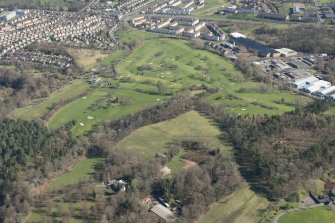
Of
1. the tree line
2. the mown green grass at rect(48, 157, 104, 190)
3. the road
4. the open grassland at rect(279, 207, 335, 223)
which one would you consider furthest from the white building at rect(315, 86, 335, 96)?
the road

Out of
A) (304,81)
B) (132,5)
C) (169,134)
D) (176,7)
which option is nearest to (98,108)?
(169,134)

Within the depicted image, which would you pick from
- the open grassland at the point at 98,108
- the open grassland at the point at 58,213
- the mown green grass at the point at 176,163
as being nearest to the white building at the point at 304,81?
the open grassland at the point at 98,108

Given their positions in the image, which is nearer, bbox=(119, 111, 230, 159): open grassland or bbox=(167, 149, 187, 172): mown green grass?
bbox=(167, 149, 187, 172): mown green grass

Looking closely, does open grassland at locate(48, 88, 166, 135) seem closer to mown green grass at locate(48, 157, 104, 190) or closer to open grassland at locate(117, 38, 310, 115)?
open grassland at locate(117, 38, 310, 115)

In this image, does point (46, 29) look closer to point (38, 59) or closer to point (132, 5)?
point (38, 59)

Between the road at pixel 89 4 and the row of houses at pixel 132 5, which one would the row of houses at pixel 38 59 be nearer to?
the road at pixel 89 4
